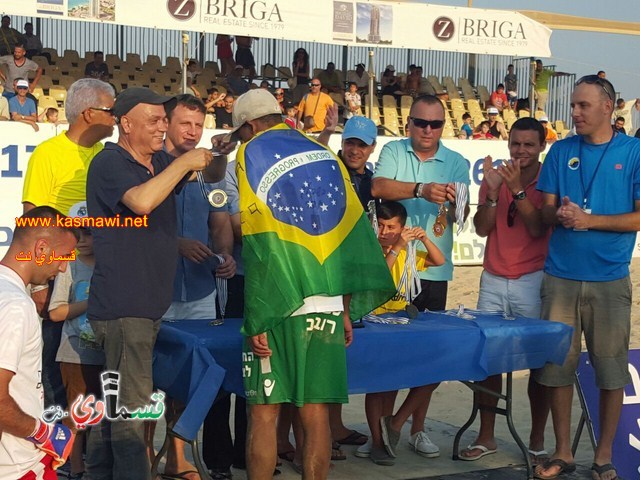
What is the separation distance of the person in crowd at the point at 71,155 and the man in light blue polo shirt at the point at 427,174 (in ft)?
5.71

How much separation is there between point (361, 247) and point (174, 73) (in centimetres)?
1470

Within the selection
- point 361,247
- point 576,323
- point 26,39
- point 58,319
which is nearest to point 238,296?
point 58,319

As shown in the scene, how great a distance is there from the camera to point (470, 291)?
12617 millimetres

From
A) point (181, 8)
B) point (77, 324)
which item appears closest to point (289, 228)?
point (77, 324)

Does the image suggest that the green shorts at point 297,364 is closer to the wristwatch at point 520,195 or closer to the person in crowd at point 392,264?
the person in crowd at point 392,264

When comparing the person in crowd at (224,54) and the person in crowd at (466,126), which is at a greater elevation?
the person in crowd at (224,54)

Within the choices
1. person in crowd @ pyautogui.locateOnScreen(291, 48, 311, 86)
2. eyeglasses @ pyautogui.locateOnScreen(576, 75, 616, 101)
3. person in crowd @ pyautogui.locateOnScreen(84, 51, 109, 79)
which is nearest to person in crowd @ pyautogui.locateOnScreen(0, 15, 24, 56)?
person in crowd @ pyautogui.locateOnScreen(84, 51, 109, 79)

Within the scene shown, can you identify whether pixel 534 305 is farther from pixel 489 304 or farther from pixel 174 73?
pixel 174 73

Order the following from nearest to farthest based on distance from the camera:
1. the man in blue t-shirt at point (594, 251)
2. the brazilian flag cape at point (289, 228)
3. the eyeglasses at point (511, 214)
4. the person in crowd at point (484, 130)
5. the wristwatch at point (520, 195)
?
the brazilian flag cape at point (289, 228) → the man in blue t-shirt at point (594, 251) → the wristwatch at point (520, 195) → the eyeglasses at point (511, 214) → the person in crowd at point (484, 130)

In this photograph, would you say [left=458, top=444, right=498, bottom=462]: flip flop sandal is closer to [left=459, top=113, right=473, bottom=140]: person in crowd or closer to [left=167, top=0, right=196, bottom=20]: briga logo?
[left=167, top=0, right=196, bottom=20]: briga logo

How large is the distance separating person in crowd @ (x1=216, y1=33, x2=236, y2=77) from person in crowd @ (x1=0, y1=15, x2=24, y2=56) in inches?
149

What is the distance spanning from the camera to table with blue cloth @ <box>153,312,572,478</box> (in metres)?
4.32

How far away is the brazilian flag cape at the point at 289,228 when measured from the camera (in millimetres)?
3982

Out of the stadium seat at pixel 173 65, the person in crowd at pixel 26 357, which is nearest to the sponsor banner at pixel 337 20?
the stadium seat at pixel 173 65
